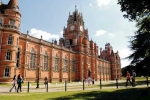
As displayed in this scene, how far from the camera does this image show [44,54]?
145 feet

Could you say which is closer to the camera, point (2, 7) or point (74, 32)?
point (2, 7)

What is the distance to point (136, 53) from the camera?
16.1 m

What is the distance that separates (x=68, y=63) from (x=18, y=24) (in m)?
24.7

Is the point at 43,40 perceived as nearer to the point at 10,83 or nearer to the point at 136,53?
the point at 10,83

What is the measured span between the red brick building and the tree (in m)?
23.0

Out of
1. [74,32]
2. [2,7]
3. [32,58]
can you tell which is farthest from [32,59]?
[74,32]

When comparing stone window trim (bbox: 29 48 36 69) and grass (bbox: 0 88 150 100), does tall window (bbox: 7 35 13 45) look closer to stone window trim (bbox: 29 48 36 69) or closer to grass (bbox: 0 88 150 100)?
stone window trim (bbox: 29 48 36 69)

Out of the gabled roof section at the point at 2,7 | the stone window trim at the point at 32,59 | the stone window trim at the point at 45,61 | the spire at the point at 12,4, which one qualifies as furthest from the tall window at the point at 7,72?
the spire at the point at 12,4

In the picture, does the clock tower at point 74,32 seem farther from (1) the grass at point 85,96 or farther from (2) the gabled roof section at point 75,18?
(1) the grass at point 85,96

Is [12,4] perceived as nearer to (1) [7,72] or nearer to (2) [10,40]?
(2) [10,40]

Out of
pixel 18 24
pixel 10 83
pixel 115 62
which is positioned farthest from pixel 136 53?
pixel 115 62

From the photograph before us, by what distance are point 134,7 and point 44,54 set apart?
33.8 m

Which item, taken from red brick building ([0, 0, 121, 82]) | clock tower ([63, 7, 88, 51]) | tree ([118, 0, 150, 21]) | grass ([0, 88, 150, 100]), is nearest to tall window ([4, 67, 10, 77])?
red brick building ([0, 0, 121, 82])

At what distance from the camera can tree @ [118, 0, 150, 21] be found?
12984 mm
